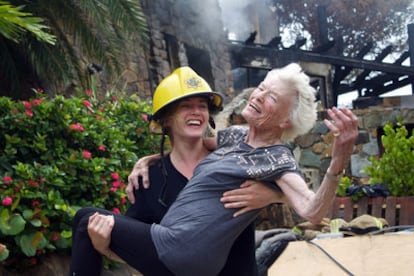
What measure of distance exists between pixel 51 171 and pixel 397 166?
2.98 metres

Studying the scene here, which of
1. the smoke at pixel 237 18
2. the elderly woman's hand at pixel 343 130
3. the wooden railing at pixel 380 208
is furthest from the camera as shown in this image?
the smoke at pixel 237 18

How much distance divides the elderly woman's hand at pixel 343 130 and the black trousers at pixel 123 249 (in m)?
0.74

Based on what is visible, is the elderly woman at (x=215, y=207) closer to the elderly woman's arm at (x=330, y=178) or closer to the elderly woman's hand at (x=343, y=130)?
the elderly woman's arm at (x=330, y=178)

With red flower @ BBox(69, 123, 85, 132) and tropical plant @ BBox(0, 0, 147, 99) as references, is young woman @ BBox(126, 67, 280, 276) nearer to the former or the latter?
red flower @ BBox(69, 123, 85, 132)

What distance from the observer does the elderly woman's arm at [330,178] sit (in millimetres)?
1612

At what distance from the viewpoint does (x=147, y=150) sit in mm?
4512

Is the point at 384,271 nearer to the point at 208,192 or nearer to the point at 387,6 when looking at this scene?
the point at 208,192

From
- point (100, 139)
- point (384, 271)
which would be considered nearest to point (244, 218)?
point (384, 271)

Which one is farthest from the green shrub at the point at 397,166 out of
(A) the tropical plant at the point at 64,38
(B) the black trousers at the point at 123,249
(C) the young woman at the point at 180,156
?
(B) the black trousers at the point at 123,249

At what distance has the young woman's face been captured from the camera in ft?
7.13

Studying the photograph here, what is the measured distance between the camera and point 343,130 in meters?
1.61

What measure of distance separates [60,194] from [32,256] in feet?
1.28

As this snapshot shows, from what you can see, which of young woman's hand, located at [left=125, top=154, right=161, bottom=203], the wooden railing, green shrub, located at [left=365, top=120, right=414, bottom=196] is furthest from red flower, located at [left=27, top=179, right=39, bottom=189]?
green shrub, located at [left=365, top=120, right=414, bottom=196]

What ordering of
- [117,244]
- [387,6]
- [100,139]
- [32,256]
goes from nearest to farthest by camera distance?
[117,244]
[32,256]
[100,139]
[387,6]
